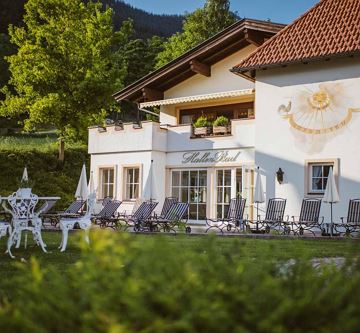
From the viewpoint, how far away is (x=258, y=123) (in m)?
18.3

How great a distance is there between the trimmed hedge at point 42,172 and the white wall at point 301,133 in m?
10.6

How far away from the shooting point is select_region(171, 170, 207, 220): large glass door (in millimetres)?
20188

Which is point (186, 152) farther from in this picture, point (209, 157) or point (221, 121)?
point (221, 121)

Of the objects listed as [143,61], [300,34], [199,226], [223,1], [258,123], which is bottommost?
[199,226]

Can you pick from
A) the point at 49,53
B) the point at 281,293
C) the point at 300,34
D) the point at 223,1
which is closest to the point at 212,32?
the point at 223,1

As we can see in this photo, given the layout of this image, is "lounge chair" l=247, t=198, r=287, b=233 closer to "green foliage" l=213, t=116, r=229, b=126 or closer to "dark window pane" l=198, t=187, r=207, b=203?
"dark window pane" l=198, t=187, r=207, b=203

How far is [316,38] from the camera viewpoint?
1764cm

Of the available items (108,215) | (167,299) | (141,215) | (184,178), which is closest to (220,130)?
(184,178)

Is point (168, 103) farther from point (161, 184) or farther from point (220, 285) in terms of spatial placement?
point (220, 285)

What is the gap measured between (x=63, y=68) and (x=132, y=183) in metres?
8.36

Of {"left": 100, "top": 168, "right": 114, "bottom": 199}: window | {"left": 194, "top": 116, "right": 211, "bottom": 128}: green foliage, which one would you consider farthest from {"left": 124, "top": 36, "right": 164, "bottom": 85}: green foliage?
{"left": 194, "top": 116, "right": 211, "bottom": 128}: green foliage

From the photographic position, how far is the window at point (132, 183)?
21.2 meters

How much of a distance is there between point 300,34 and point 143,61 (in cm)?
3245

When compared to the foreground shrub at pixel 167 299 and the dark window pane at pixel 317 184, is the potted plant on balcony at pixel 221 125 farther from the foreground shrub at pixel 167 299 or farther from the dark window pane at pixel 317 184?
the foreground shrub at pixel 167 299
